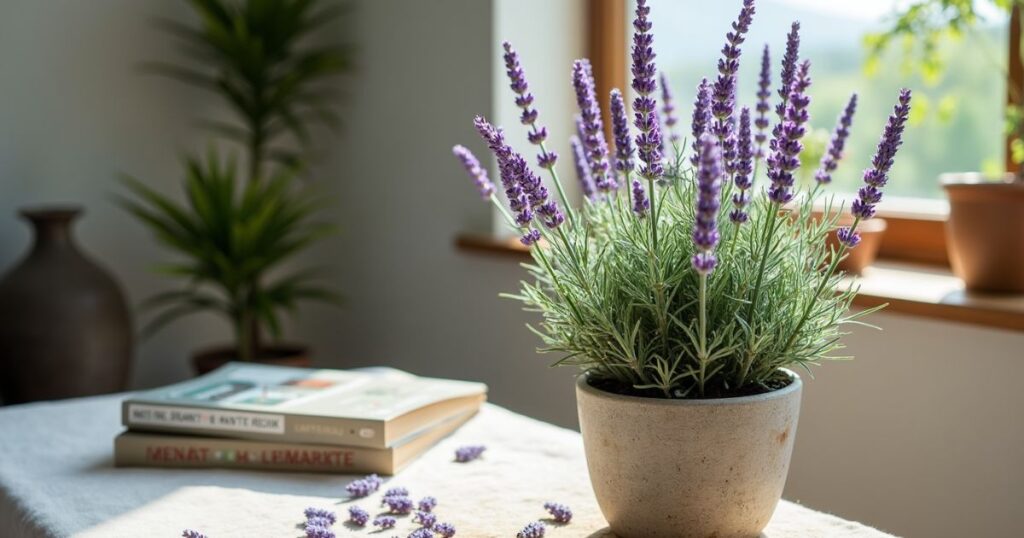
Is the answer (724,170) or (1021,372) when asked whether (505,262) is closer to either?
(1021,372)

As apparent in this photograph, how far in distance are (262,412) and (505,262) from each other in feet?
4.67

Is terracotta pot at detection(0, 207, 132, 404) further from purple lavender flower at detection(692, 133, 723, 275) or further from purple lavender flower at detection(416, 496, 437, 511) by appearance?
purple lavender flower at detection(692, 133, 723, 275)

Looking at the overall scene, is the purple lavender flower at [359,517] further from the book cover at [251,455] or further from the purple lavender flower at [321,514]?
the book cover at [251,455]

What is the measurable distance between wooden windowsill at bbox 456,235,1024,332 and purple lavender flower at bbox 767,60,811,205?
2.89 ft

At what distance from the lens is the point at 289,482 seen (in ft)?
4.31

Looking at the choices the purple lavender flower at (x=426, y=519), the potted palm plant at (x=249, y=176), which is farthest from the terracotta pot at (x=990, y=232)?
the potted palm plant at (x=249, y=176)

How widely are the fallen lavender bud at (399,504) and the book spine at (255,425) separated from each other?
135 mm

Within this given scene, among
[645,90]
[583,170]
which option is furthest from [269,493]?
[645,90]

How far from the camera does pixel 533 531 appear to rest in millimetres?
1104

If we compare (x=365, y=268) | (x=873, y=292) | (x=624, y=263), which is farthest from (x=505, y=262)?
(x=624, y=263)

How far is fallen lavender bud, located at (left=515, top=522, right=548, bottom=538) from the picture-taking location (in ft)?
3.61

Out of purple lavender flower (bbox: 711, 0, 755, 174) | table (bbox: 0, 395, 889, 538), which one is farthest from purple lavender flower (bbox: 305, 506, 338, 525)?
purple lavender flower (bbox: 711, 0, 755, 174)

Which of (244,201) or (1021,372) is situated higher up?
(244,201)

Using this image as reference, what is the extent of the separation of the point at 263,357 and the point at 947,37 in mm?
2043
